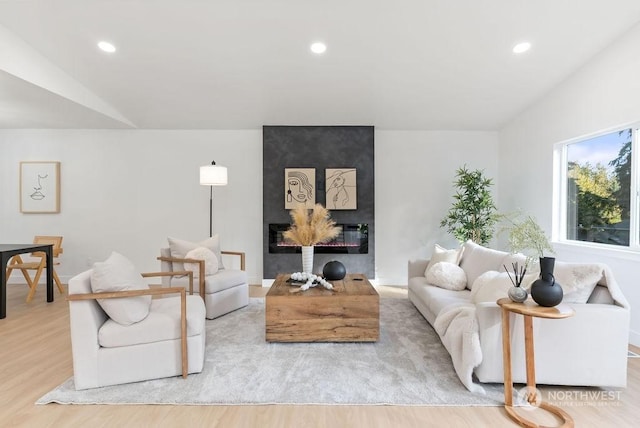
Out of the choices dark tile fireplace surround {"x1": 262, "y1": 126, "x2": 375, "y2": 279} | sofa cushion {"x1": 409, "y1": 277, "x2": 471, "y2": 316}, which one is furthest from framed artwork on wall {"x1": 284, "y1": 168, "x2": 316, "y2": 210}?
sofa cushion {"x1": 409, "y1": 277, "x2": 471, "y2": 316}

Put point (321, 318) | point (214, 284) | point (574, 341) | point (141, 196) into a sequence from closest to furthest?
1. point (574, 341)
2. point (321, 318)
3. point (214, 284)
4. point (141, 196)

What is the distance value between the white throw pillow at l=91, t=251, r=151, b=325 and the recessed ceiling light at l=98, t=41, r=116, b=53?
A: 250cm

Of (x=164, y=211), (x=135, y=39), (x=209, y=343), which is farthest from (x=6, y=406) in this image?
(x=164, y=211)

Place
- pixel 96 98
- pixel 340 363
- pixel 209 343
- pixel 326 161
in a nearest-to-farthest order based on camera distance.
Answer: pixel 340 363
pixel 209 343
pixel 96 98
pixel 326 161

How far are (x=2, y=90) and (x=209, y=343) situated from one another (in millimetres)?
3660

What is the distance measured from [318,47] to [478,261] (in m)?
2.77

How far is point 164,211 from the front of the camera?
5.41m

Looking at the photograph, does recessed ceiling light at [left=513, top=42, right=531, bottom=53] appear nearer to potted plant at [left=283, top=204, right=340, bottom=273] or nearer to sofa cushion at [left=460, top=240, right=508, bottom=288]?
sofa cushion at [left=460, top=240, right=508, bottom=288]

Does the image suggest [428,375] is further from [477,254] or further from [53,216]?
[53,216]

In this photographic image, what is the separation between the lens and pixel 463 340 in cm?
219

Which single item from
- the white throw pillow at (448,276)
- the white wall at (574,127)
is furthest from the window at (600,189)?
the white throw pillow at (448,276)

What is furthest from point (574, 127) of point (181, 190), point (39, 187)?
point (39, 187)

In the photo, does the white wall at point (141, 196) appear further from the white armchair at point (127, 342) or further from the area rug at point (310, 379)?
the white armchair at point (127, 342)

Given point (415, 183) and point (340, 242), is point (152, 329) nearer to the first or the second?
point (340, 242)
